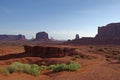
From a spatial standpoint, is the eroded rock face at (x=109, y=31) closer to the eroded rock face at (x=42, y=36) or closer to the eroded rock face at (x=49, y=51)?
the eroded rock face at (x=42, y=36)

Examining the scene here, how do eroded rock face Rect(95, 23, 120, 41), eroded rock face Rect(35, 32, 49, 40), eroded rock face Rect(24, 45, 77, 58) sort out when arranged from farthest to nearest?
1. eroded rock face Rect(35, 32, 49, 40)
2. eroded rock face Rect(95, 23, 120, 41)
3. eroded rock face Rect(24, 45, 77, 58)

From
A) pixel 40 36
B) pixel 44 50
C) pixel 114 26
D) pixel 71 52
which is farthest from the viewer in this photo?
pixel 40 36

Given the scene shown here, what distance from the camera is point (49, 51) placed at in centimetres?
4597

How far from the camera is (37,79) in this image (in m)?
16.5

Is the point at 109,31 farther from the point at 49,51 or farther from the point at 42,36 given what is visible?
the point at 49,51

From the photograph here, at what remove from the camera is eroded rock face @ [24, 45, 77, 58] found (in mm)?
43219

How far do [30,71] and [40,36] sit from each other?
17036cm

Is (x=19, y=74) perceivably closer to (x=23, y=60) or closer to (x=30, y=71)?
(x=30, y=71)

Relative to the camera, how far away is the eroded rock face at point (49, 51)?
4322cm

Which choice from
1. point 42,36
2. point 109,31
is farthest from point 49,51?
point 42,36

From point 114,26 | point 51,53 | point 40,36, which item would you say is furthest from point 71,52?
point 40,36

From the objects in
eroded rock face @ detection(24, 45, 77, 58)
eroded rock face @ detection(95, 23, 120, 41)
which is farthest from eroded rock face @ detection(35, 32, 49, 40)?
eroded rock face @ detection(24, 45, 77, 58)

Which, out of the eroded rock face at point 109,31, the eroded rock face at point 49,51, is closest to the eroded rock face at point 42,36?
the eroded rock face at point 109,31

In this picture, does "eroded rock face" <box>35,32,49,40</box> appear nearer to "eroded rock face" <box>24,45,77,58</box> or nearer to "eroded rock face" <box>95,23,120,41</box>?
"eroded rock face" <box>95,23,120,41</box>
